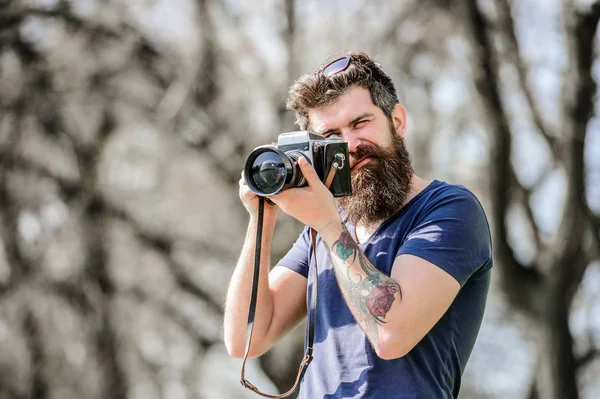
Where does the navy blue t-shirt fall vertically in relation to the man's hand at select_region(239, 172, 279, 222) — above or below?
below

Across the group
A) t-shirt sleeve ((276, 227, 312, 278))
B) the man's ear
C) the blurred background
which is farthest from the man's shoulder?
the blurred background

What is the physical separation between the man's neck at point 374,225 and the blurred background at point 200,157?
3.82 meters

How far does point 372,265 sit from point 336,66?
69 cm

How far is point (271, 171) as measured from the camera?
2.12 m

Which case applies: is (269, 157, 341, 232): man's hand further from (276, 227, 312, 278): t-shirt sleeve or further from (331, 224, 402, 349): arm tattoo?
(276, 227, 312, 278): t-shirt sleeve

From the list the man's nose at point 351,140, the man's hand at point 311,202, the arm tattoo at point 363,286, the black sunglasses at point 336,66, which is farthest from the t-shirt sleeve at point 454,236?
the black sunglasses at point 336,66

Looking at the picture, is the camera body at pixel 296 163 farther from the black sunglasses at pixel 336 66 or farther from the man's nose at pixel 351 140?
the black sunglasses at pixel 336 66

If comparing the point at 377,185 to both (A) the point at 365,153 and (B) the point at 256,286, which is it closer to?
(A) the point at 365,153

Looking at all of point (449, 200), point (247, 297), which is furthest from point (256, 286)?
point (449, 200)

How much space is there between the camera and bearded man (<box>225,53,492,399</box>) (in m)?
1.93

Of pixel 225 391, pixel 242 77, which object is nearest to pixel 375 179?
pixel 242 77

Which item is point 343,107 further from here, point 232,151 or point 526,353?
point 526,353

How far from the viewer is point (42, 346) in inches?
411

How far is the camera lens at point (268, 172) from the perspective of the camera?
2.08m
